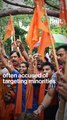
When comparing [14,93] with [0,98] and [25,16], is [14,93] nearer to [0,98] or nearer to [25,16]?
[0,98]

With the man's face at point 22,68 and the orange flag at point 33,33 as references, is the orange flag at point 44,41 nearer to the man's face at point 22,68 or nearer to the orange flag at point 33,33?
the orange flag at point 33,33

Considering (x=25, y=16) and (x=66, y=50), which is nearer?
(x=66, y=50)

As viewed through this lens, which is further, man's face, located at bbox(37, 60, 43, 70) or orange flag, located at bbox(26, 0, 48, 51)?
man's face, located at bbox(37, 60, 43, 70)

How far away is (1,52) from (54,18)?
2609 mm

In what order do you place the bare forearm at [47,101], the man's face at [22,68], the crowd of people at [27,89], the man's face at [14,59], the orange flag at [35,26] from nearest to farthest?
1. the bare forearm at [47,101]
2. the crowd of people at [27,89]
3. the orange flag at [35,26]
4. the man's face at [22,68]
5. the man's face at [14,59]

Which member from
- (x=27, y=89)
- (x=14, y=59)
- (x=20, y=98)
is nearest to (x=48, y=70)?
(x=27, y=89)

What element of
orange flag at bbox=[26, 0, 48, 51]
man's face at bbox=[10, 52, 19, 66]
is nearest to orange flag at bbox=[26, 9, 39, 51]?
orange flag at bbox=[26, 0, 48, 51]

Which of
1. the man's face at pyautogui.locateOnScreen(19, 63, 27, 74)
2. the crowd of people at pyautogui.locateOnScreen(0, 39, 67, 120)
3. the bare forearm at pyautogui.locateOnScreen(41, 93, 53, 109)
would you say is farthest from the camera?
the man's face at pyautogui.locateOnScreen(19, 63, 27, 74)

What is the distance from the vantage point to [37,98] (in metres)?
3.71

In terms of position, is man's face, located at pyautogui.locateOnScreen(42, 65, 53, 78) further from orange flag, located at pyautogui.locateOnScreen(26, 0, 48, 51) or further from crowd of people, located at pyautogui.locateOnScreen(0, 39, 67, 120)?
orange flag, located at pyautogui.locateOnScreen(26, 0, 48, 51)

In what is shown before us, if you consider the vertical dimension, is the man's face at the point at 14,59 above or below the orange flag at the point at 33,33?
below

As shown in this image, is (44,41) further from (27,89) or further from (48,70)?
(27,89)

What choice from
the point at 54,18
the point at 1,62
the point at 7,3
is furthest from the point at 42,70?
the point at 7,3

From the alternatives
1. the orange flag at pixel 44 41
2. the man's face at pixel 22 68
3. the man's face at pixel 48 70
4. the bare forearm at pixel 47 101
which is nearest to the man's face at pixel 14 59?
the man's face at pixel 22 68
